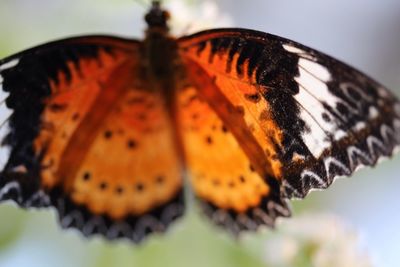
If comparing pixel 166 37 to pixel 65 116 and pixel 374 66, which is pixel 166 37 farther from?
pixel 374 66

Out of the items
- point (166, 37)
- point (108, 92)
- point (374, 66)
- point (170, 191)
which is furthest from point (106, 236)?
point (374, 66)

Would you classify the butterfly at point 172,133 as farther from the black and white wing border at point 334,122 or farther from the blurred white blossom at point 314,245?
the blurred white blossom at point 314,245

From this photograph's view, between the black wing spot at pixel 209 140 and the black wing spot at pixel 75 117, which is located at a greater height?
the black wing spot at pixel 75 117

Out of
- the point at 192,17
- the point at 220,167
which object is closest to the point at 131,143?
the point at 220,167

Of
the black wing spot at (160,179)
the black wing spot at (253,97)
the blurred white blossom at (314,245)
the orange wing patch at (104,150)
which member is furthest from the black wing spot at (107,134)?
the blurred white blossom at (314,245)

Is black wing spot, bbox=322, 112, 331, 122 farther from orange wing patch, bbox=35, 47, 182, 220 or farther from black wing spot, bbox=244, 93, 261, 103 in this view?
orange wing patch, bbox=35, 47, 182, 220

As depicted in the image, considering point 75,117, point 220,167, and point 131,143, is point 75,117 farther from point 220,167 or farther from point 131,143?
point 220,167

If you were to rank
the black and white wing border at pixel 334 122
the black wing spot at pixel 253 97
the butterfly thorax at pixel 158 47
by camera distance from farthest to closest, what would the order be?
the butterfly thorax at pixel 158 47, the black wing spot at pixel 253 97, the black and white wing border at pixel 334 122
